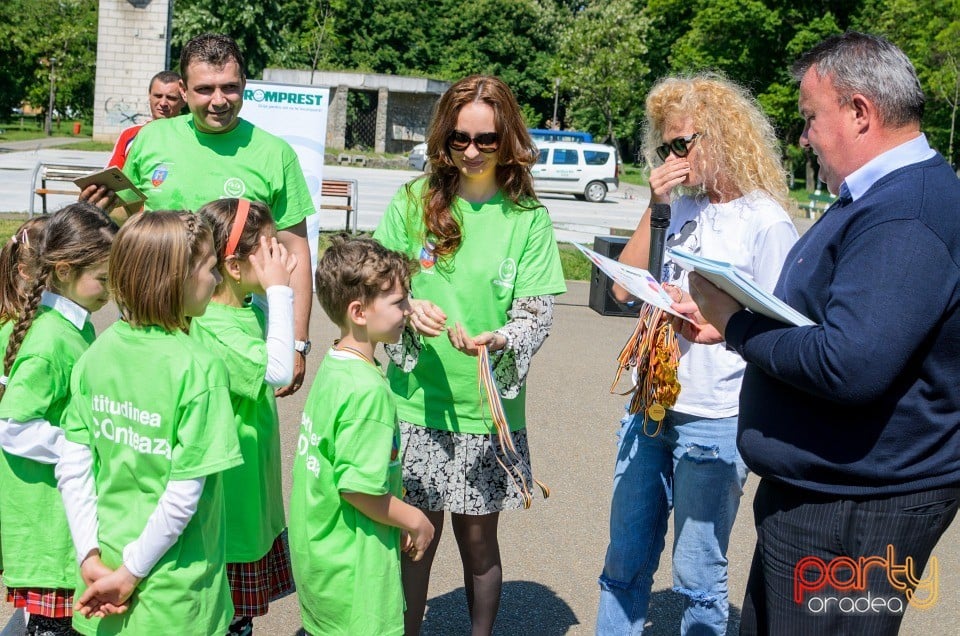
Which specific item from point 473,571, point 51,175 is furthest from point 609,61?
point 473,571

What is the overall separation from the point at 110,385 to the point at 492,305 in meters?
1.31

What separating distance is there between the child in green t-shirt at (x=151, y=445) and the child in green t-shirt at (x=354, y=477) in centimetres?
32

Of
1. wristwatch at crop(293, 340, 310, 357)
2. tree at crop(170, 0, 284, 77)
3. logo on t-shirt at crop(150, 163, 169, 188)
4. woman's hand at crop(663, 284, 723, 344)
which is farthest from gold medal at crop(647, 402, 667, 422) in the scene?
tree at crop(170, 0, 284, 77)

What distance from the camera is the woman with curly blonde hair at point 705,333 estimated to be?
3.16 metres

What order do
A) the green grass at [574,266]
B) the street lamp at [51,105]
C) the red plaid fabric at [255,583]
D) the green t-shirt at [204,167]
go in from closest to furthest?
the red plaid fabric at [255,583] < the green t-shirt at [204,167] < the green grass at [574,266] < the street lamp at [51,105]

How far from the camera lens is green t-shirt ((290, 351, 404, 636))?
272 centimetres

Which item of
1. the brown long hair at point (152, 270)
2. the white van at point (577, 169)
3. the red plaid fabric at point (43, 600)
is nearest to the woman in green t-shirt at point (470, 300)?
the brown long hair at point (152, 270)

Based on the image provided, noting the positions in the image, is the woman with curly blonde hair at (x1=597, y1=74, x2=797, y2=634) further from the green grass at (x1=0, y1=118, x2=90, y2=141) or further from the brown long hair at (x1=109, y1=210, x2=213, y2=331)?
the green grass at (x1=0, y1=118, x2=90, y2=141)

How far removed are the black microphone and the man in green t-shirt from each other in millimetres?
1421

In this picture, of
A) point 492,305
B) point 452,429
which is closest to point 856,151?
point 492,305

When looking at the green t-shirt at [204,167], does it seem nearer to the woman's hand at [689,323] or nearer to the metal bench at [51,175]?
the woman's hand at [689,323]

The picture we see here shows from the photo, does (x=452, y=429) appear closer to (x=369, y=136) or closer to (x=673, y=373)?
(x=673, y=373)

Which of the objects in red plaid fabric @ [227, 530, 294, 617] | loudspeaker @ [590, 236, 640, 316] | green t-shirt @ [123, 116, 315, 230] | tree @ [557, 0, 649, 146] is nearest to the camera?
red plaid fabric @ [227, 530, 294, 617]

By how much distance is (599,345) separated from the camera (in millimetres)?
9391
